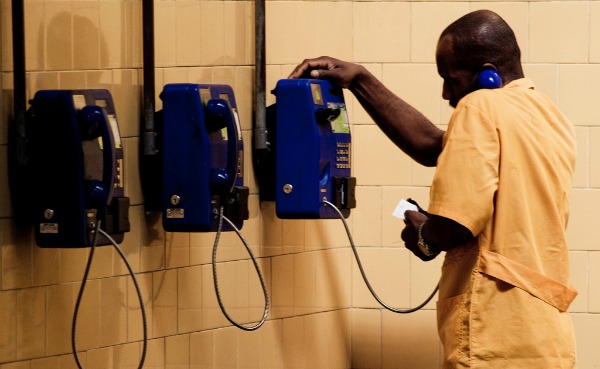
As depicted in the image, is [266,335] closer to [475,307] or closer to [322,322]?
[322,322]

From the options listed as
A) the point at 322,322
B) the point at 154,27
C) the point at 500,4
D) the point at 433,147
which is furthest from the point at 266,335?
the point at 500,4

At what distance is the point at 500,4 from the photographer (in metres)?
3.90

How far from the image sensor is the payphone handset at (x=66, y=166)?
236 cm

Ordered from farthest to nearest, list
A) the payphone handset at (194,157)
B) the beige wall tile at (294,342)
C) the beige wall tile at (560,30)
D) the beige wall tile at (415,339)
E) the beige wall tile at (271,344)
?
the beige wall tile at (415,339)
the beige wall tile at (560,30)
the beige wall tile at (294,342)
the beige wall tile at (271,344)
the payphone handset at (194,157)

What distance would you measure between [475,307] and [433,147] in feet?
2.28

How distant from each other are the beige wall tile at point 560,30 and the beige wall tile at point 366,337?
1.14 metres

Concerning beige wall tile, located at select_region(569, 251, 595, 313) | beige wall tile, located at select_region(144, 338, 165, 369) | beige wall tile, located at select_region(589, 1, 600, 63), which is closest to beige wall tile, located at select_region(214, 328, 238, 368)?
beige wall tile, located at select_region(144, 338, 165, 369)

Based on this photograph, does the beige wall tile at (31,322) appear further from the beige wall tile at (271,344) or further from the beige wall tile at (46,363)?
the beige wall tile at (271,344)

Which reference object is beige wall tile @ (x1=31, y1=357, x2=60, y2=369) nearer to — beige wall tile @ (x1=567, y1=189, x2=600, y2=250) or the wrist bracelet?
the wrist bracelet

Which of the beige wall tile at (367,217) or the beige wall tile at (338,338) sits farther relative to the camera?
the beige wall tile at (367,217)

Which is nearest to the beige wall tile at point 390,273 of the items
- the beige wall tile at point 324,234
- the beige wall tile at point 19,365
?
the beige wall tile at point 324,234

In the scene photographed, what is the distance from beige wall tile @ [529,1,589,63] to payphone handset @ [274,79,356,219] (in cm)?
114

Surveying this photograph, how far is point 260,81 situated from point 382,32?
0.85 m

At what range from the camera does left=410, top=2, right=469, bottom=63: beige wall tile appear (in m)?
3.91
